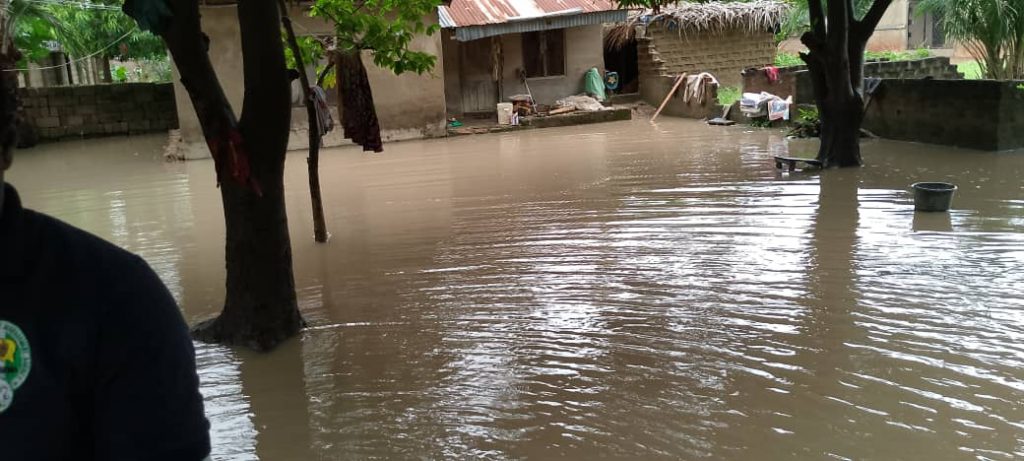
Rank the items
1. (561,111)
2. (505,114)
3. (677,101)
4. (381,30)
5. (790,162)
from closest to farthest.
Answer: (381,30)
(790,162)
(505,114)
(561,111)
(677,101)

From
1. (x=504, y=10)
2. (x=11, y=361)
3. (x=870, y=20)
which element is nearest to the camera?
(x=11, y=361)

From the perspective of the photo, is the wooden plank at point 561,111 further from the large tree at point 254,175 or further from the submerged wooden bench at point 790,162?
the large tree at point 254,175

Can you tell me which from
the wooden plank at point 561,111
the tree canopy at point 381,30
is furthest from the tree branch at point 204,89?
the wooden plank at point 561,111

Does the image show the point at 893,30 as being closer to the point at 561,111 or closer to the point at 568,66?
the point at 568,66

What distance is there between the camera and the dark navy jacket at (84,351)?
129 cm

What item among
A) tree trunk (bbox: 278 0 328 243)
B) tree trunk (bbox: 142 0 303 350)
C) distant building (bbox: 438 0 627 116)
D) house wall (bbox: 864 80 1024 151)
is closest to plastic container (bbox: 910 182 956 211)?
house wall (bbox: 864 80 1024 151)

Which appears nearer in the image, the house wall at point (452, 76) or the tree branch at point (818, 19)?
the tree branch at point (818, 19)

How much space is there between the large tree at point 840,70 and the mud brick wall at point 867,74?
4.44 m

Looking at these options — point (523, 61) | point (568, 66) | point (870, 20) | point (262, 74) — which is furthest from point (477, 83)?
point (262, 74)

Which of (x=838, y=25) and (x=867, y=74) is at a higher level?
(x=838, y=25)

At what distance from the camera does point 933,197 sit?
27.7 feet

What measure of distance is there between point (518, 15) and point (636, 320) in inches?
594

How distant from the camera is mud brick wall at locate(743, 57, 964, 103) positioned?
17094mm

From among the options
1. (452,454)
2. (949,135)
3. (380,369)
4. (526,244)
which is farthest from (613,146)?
(452,454)
